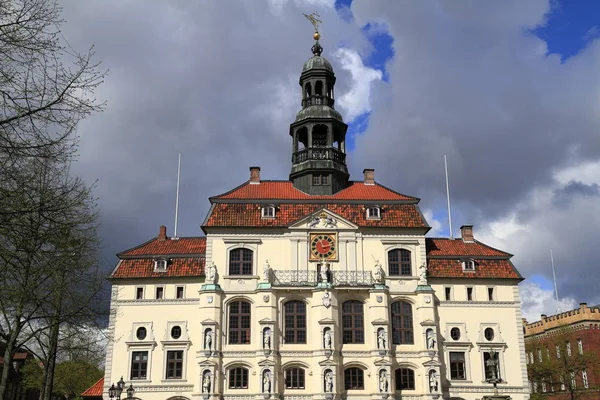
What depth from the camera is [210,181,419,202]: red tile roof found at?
44688 mm

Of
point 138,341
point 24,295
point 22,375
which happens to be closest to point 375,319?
point 138,341

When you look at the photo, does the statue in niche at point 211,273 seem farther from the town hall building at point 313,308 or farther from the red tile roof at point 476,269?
the red tile roof at point 476,269

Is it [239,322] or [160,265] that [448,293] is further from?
[160,265]

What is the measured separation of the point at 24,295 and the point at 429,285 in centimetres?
2910

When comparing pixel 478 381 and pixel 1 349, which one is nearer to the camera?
pixel 478 381

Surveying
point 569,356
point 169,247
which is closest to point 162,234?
point 169,247

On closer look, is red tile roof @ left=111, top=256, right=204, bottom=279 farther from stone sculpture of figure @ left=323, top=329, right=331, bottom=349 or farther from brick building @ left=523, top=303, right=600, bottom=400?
brick building @ left=523, top=303, right=600, bottom=400

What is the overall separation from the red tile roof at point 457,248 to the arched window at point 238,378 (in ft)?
52.2

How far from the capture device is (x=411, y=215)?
44.0m

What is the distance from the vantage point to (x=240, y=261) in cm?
4238

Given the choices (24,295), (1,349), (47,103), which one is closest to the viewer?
(47,103)

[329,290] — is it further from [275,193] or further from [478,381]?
[478,381]

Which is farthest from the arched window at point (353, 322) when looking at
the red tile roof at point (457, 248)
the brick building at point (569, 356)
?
the brick building at point (569, 356)

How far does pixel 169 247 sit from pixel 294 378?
13.6 metres
